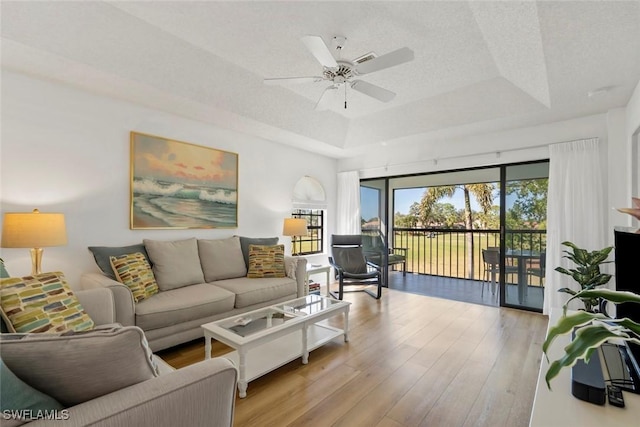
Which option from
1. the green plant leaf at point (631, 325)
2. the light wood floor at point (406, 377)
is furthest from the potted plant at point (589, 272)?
the green plant leaf at point (631, 325)

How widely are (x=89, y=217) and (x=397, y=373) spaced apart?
3.23 m

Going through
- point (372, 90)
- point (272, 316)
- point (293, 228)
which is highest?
point (372, 90)

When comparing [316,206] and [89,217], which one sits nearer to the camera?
[89,217]

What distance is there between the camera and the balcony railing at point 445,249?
6.08 metres

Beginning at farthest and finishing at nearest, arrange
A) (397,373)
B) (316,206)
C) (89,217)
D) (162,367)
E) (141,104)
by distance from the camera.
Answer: (316,206)
(141,104)
(89,217)
(397,373)
(162,367)

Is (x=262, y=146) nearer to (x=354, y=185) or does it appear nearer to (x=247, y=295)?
(x=354, y=185)

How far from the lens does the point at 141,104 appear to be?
129 inches

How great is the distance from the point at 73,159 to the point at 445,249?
6.46 meters

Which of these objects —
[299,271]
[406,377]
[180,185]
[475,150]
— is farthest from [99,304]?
[475,150]

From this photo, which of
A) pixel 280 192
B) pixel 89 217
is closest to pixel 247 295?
pixel 89 217

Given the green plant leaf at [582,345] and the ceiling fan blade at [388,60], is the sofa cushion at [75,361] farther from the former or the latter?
the ceiling fan blade at [388,60]

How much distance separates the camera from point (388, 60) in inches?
84.8

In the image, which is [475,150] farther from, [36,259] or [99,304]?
[36,259]

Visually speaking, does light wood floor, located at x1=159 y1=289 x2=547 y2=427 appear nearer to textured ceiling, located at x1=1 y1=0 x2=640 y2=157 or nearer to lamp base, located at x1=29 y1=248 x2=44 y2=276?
lamp base, located at x1=29 y1=248 x2=44 y2=276
